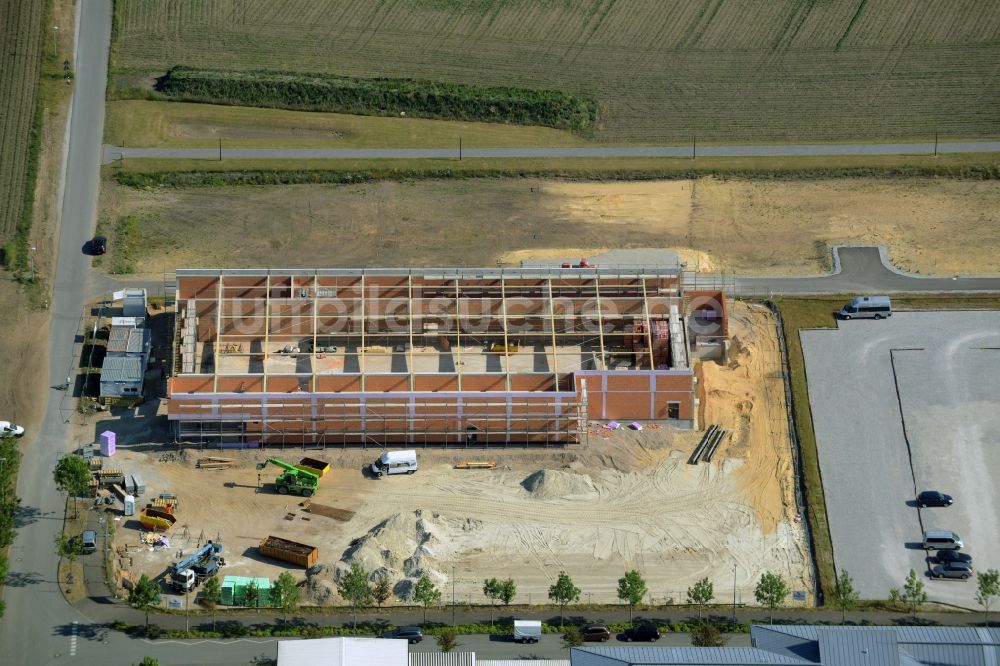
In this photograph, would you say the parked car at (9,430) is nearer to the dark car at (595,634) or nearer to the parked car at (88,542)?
the parked car at (88,542)

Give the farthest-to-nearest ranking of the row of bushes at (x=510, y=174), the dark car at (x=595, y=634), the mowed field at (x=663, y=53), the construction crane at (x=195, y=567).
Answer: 1. the mowed field at (x=663, y=53)
2. the row of bushes at (x=510, y=174)
3. the construction crane at (x=195, y=567)
4. the dark car at (x=595, y=634)

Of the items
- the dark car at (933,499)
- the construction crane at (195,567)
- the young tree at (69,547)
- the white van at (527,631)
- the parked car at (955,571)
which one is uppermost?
the dark car at (933,499)

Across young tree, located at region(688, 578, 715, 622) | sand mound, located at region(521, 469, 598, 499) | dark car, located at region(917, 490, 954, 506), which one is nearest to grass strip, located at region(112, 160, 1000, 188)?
sand mound, located at region(521, 469, 598, 499)

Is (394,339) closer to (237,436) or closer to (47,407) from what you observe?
(237,436)

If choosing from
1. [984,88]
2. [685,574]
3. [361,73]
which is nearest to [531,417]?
[685,574]

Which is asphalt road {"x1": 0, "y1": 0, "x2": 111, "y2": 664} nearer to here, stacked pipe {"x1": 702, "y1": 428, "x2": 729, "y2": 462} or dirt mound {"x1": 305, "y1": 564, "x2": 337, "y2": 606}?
dirt mound {"x1": 305, "y1": 564, "x2": 337, "y2": 606}

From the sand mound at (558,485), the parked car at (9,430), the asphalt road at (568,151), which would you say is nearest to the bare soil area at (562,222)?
the asphalt road at (568,151)
